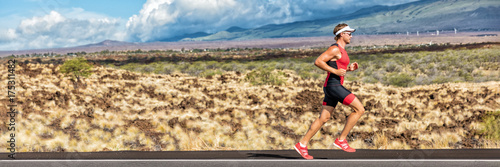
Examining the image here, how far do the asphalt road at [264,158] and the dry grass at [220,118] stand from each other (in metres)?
1.76

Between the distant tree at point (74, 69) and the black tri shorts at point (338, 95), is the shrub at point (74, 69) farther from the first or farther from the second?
the black tri shorts at point (338, 95)

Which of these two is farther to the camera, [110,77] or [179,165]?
[110,77]

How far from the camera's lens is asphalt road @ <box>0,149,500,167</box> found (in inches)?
245

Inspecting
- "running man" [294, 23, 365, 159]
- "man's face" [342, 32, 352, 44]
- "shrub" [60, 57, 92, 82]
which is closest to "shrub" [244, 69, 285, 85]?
"shrub" [60, 57, 92, 82]

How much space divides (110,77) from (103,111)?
1327 centimetres

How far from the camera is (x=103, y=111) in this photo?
15703mm

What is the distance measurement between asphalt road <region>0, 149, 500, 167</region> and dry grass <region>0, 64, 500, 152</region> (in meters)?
1.76

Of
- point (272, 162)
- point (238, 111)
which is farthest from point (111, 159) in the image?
point (238, 111)

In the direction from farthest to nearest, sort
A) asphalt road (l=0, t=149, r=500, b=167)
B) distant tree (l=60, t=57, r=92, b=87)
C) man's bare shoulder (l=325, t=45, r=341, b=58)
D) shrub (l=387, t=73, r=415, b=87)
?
1. shrub (l=387, t=73, r=415, b=87)
2. distant tree (l=60, t=57, r=92, b=87)
3. asphalt road (l=0, t=149, r=500, b=167)
4. man's bare shoulder (l=325, t=45, r=341, b=58)

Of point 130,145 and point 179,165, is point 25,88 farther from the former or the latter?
point 179,165

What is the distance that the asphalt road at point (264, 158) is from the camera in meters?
6.22

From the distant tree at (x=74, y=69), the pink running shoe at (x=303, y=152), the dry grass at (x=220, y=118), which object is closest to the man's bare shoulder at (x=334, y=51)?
the pink running shoe at (x=303, y=152)

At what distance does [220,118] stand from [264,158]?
8514 millimetres

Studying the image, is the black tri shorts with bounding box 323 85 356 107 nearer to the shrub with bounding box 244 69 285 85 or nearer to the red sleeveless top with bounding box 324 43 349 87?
the red sleeveless top with bounding box 324 43 349 87
